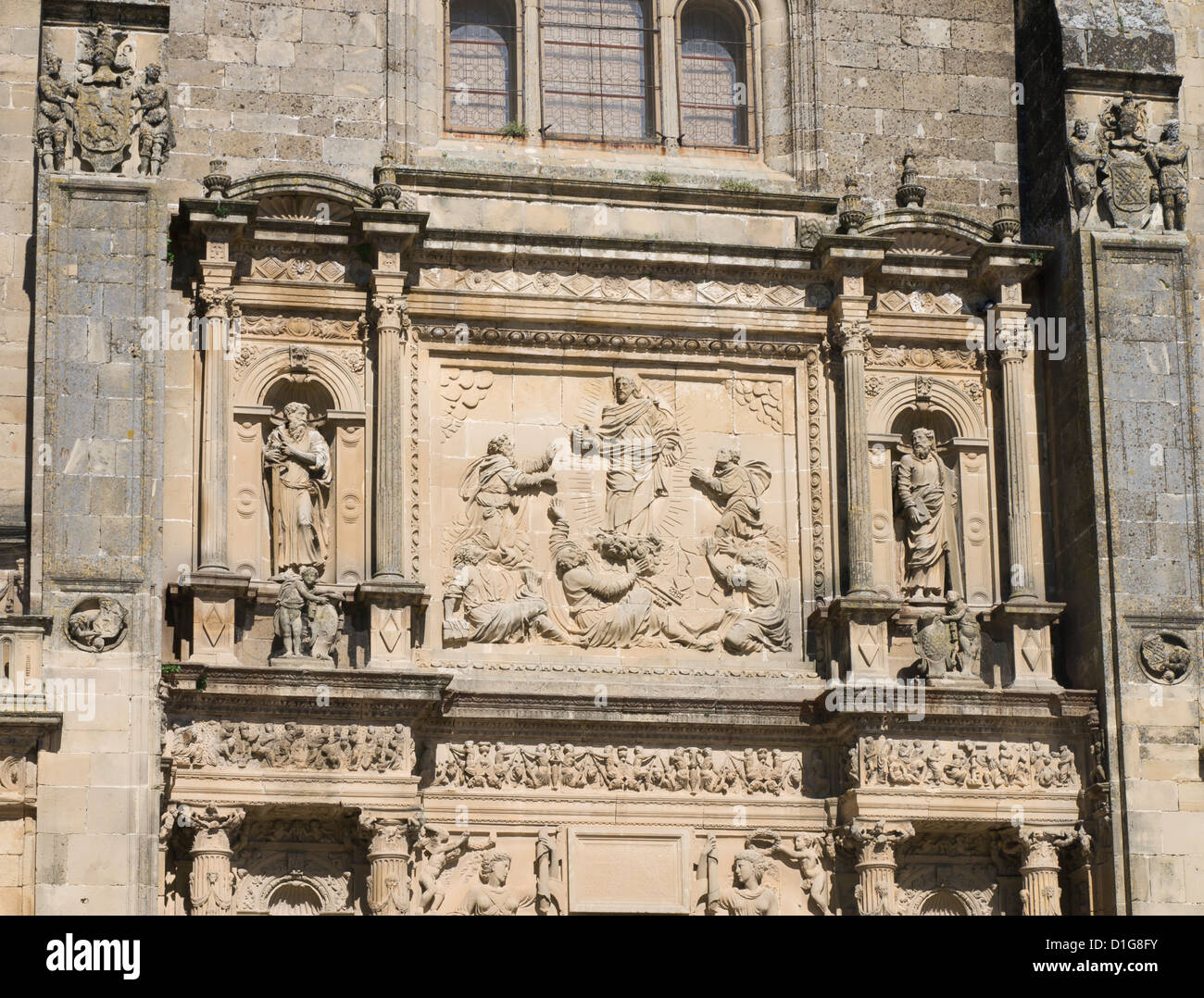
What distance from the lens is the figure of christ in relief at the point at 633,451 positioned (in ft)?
70.7

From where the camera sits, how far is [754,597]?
21.5 meters

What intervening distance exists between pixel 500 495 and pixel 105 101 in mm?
4040

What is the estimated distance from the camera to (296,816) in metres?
20.1

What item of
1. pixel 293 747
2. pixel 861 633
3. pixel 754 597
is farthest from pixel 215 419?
pixel 861 633

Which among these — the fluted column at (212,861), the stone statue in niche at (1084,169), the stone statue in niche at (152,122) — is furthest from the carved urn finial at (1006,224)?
the fluted column at (212,861)

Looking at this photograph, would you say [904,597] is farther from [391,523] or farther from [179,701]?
[179,701]

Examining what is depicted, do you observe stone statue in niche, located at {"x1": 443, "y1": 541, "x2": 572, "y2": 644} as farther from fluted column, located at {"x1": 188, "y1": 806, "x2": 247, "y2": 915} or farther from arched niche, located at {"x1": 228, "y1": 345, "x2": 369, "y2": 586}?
fluted column, located at {"x1": 188, "y1": 806, "x2": 247, "y2": 915}

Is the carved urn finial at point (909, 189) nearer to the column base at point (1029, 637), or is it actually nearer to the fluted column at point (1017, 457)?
the fluted column at point (1017, 457)

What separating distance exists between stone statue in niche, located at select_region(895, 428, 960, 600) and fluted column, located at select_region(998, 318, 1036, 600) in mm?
462

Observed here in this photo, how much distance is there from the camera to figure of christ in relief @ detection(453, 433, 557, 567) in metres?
21.3

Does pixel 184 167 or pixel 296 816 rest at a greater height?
pixel 184 167

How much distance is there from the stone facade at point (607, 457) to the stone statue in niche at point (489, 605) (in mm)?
31
